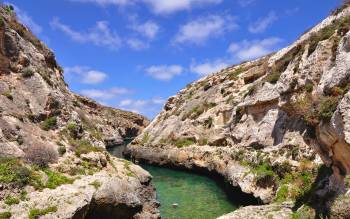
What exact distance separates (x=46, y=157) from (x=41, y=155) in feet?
1.37

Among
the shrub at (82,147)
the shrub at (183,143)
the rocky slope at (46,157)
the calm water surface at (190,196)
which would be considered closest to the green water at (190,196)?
the calm water surface at (190,196)

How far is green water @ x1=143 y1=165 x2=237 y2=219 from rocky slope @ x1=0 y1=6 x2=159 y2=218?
2948mm

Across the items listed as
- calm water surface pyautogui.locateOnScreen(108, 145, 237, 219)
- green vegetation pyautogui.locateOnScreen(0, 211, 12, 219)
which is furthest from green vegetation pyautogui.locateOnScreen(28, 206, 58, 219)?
calm water surface pyautogui.locateOnScreen(108, 145, 237, 219)

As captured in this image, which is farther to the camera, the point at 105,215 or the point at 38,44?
the point at 38,44

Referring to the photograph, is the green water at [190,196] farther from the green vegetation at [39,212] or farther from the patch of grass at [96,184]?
the green vegetation at [39,212]

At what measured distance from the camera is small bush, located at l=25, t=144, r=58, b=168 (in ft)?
96.2

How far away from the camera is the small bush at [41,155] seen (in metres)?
29.3

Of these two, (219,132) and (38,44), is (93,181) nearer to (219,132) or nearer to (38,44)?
(38,44)

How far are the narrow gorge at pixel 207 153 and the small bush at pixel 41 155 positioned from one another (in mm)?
90

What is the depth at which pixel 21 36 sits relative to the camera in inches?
1647

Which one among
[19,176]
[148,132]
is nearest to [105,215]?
[19,176]

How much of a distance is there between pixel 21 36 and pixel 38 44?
3639 mm

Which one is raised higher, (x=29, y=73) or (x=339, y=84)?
(x=29, y=73)

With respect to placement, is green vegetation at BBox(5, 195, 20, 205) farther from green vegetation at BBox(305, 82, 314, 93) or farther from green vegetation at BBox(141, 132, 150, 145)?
green vegetation at BBox(141, 132, 150, 145)
